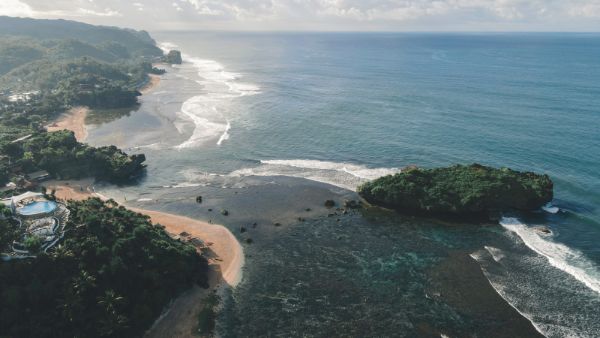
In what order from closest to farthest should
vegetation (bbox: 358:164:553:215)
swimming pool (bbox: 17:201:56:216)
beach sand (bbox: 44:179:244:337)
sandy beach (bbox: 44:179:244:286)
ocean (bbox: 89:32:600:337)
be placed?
beach sand (bbox: 44:179:244:337)
ocean (bbox: 89:32:600:337)
swimming pool (bbox: 17:201:56:216)
sandy beach (bbox: 44:179:244:286)
vegetation (bbox: 358:164:553:215)

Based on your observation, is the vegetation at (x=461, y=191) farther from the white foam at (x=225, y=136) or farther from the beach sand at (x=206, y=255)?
the white foam at (x=225, y=136)

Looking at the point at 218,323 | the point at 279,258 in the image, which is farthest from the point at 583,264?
the point at 218,323

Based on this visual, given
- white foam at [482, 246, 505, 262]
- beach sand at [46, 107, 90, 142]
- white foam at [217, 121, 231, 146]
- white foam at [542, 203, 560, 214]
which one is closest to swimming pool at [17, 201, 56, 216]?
white foam at [217, 121, 231, 146]

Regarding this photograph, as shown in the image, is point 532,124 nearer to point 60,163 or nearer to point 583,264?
point 583,264

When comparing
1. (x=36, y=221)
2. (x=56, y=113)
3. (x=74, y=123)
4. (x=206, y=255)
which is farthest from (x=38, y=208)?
(x=56, y=113)

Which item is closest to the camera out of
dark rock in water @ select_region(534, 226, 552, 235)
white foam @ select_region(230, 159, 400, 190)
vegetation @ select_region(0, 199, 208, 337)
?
vegetation @ select_region(0, 199, 208, 337)

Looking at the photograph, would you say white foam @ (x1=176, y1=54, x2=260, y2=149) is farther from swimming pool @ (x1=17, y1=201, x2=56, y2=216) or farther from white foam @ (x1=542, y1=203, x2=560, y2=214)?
white foam @ (x1=542, y1=203, x2=560, y2=214)
